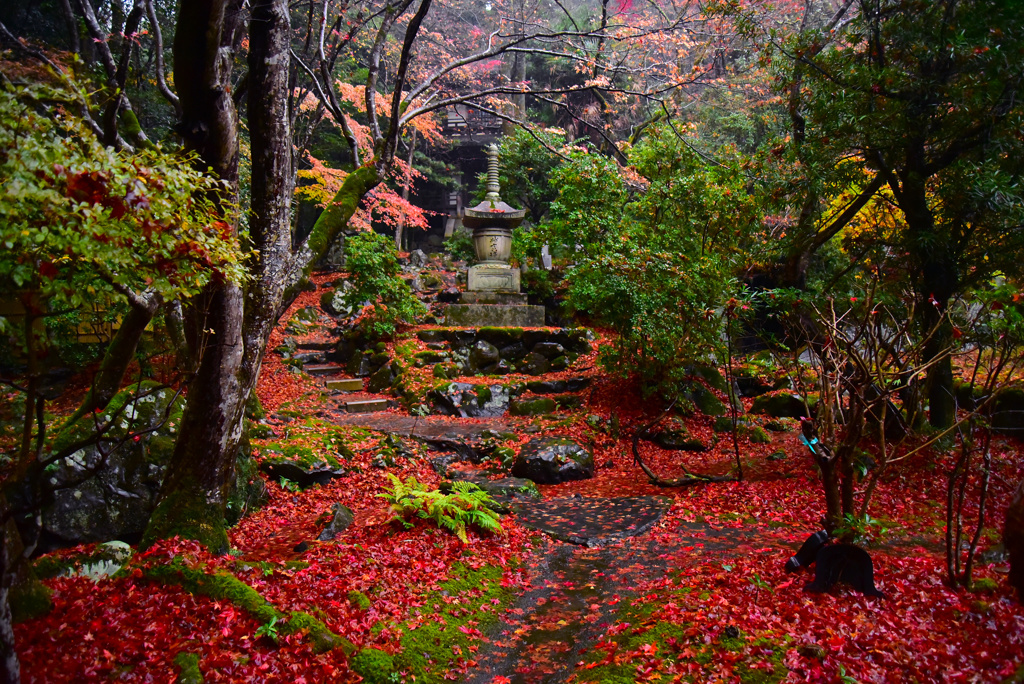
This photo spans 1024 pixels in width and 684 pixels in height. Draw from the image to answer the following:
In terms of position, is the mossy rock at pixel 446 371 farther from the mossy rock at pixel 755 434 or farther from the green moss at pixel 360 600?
the green moss at pixel 360 600

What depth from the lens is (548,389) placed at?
11.5 m

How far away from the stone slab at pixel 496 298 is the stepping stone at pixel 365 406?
4.92 m

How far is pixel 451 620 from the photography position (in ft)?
13.4

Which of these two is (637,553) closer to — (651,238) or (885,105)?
(885,105)

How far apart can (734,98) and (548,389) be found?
53.7 feet

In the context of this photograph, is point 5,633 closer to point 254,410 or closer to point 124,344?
point 124,344

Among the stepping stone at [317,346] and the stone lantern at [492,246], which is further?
the stone lantern at [492,246]

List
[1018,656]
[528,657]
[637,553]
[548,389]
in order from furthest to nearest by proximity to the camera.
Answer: [548,389], [637,553], [528,657], [1018,656]

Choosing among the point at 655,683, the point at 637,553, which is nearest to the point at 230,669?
the point at 655,683

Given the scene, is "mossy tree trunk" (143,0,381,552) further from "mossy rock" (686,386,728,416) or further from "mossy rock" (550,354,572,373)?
"mossy rock" (550,354,572,373)

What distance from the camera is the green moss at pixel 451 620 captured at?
3.48 meters

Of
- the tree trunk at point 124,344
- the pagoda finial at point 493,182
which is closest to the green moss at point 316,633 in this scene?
the tree trunk at point 124,344

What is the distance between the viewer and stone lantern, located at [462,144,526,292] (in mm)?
15531

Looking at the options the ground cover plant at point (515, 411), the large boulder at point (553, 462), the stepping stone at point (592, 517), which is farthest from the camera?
the large boulder at point (553, 462)
